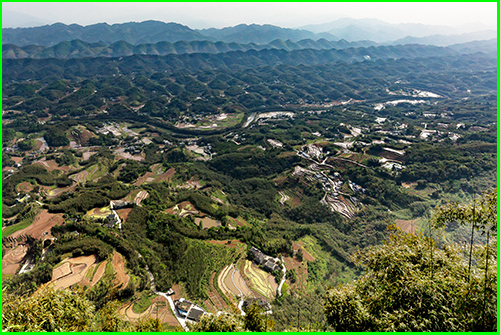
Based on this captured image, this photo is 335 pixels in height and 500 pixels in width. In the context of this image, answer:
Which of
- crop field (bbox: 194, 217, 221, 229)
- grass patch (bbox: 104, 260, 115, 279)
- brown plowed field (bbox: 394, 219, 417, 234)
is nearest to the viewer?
grass patch (bbox: 104, 260, 115, 279)

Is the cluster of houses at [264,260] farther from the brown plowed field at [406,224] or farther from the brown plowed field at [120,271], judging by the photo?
the brown plowed field at [406,224]

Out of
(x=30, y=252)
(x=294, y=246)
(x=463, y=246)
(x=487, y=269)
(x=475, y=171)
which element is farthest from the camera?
(x=475, y=171)

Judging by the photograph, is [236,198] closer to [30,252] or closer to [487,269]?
[30,252]

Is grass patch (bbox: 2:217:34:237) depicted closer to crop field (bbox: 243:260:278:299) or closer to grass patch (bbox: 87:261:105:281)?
grass patch (bbox: 87:261:105:281)

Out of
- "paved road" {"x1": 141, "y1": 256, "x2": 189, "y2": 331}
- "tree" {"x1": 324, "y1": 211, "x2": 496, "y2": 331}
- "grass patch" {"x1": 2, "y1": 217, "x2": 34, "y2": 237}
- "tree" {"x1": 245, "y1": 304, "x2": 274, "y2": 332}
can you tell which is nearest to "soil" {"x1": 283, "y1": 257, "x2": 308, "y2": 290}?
"paved road" {"x1": 141, "y1": 256, "x2": 189, "y2": 331}

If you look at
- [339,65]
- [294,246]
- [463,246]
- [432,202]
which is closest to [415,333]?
[463,246]

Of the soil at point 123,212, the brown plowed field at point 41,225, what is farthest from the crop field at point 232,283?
the brown plowed field at point 41,225

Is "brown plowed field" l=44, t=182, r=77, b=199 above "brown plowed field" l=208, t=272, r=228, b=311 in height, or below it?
below
